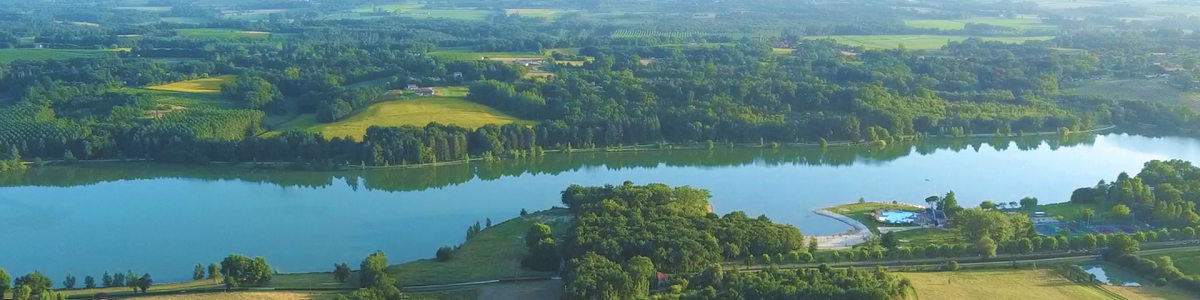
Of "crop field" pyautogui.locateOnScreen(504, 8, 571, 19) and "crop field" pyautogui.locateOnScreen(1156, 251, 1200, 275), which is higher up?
"crop field" pyautogui.locateOnScreen(504, 8, 571, 19)

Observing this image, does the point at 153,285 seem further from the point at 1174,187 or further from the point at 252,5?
the point at 252,5

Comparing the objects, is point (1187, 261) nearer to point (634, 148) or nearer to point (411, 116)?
point (634, 148)

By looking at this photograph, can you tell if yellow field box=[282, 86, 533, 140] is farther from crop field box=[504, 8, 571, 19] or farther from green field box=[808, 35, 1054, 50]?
crop field box=[504, 8, 571, 19]

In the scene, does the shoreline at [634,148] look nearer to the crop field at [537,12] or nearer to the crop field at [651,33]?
the crop field at [651,33]

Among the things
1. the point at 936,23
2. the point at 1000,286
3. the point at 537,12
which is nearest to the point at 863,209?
the point at 1000,286

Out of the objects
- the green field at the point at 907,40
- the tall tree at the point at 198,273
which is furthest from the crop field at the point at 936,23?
the tall tree at the point at 198,273

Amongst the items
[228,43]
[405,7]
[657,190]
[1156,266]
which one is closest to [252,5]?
[405,7]

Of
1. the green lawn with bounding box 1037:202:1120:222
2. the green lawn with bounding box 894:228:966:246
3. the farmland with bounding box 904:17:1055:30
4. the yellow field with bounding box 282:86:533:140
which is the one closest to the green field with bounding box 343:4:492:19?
the farmland with bounding box 904:17:1055:30
